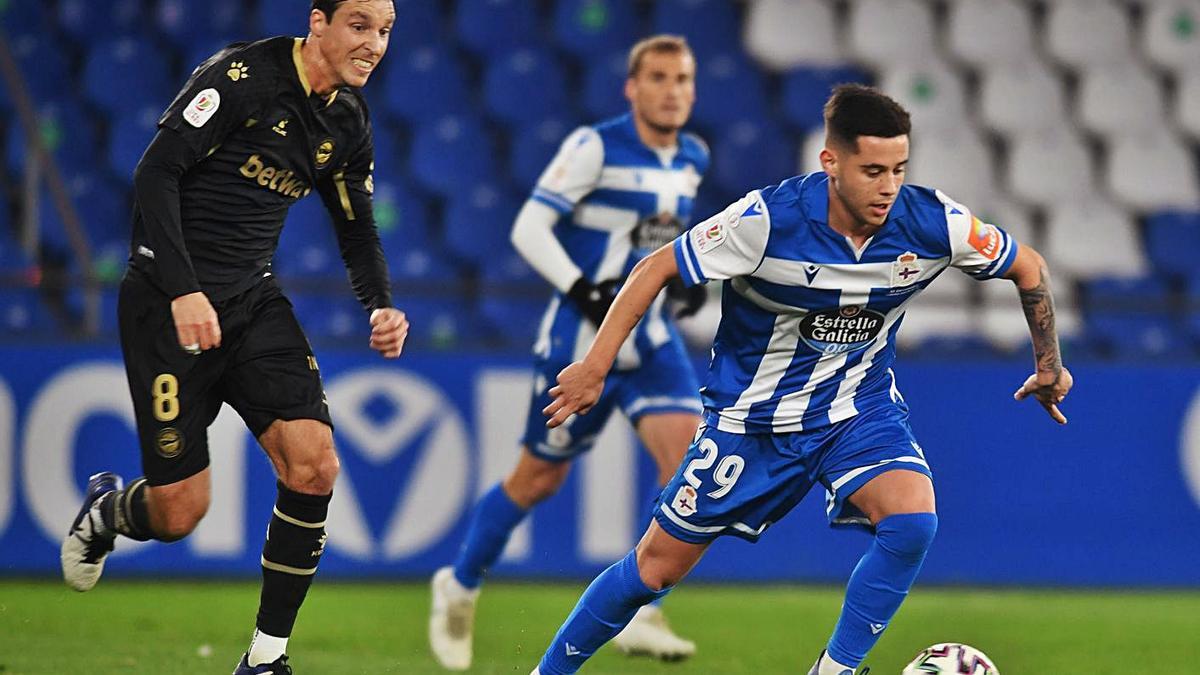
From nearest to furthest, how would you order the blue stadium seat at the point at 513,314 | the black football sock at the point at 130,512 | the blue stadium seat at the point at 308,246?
1. the black football sock at the point at 130,512
2. the blue stadium seat at the point at 513,314
3. the blue stadium seat at the point at 308,246

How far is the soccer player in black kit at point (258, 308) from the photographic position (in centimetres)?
493

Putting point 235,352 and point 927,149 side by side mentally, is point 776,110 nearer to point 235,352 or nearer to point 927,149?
point 927,149

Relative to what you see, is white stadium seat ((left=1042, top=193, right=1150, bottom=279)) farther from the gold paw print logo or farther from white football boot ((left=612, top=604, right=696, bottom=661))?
the gold paw print logo

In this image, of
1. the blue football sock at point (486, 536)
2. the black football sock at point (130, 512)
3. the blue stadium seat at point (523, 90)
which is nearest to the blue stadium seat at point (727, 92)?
the blue stadium seat at point (523, 90)

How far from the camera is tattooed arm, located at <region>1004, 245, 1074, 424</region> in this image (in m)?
4.87

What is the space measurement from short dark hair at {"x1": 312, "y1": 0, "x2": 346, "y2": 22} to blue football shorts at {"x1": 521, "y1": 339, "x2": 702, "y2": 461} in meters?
2.05

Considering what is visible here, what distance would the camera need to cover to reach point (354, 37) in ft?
16.1

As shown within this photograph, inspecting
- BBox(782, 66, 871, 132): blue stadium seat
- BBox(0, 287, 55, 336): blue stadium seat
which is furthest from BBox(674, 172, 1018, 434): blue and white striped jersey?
BBox(782, 66, 871, 132): blue stadium seat

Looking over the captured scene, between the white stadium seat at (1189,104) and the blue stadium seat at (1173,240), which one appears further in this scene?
the white stadium seat at (1189,104)

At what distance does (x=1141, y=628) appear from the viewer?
764cm

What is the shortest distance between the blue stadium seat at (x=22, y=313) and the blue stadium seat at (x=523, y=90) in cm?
330

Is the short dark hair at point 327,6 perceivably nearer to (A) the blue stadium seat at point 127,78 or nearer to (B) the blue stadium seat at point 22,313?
(B) the blue stadium seat at point 22,313

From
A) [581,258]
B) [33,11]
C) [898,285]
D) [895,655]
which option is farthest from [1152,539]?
[33,11]

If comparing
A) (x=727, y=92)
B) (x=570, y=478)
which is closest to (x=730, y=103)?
(x=727, y=92)
